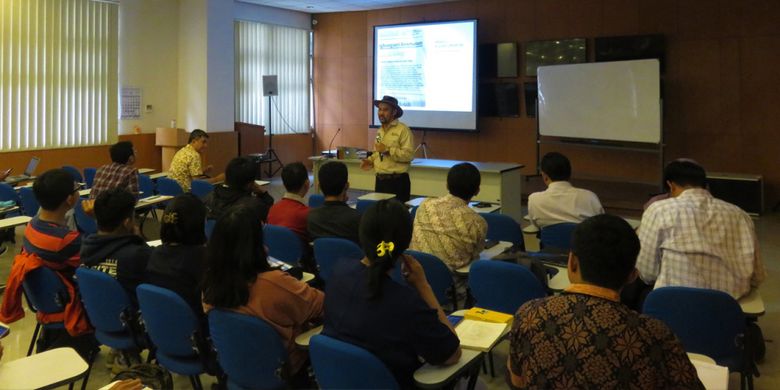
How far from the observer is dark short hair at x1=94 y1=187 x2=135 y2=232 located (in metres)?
2.93

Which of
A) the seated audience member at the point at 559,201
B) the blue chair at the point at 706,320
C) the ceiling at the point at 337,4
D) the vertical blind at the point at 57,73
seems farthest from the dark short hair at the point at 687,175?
the vertical blind at the point at 57,73

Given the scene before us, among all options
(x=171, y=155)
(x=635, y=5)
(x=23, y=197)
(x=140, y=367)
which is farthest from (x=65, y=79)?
(x=635, y=5)

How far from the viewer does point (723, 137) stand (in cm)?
800

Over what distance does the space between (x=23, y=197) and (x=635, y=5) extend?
7.74 metres

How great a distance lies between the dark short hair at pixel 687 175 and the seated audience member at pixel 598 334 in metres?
1.66

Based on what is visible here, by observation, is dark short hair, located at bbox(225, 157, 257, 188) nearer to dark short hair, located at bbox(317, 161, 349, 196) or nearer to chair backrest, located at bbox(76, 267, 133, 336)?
dark short hair, located at bbox(317, 161, 349, 196)

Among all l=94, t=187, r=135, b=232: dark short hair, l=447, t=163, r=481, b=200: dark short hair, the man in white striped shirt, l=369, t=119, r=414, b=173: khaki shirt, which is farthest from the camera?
l=369, t=119, r=414, b=173: khaki shirt

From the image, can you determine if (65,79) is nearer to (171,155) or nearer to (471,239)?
(171,155)

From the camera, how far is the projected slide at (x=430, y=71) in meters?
9.55

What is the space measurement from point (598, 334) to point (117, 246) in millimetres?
2290

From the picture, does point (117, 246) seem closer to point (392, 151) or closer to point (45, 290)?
point (45, 290)

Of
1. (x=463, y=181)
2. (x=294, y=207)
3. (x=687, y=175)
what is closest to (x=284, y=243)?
(x=294, y=207)

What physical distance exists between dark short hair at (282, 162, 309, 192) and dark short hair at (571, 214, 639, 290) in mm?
2636

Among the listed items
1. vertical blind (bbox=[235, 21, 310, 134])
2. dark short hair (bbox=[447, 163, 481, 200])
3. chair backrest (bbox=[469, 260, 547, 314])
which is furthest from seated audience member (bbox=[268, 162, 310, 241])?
vertical blind (bbox=[235, 21, 310, 134])
